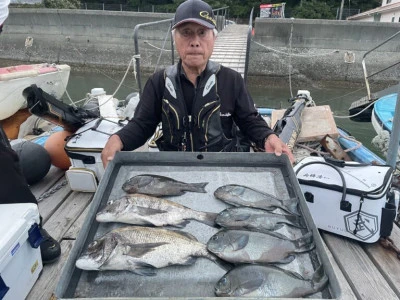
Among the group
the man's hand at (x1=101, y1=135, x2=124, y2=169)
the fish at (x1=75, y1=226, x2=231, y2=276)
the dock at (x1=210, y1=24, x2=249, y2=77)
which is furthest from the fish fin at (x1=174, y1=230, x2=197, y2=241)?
the dock at (x1=210, y1=24, x2=249, y2=77)

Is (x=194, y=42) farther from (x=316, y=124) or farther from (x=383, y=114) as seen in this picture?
(x=383, y=114)

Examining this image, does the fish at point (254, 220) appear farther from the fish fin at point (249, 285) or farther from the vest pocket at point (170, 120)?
the vest pocket at point (170, 120)

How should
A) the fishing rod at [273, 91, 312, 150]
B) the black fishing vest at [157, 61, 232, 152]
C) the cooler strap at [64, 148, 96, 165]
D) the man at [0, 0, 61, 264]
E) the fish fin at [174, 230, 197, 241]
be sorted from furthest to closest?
the fishing rod at [273, 91, 312, 150] → the cooler strap at [64, 148, 96, 165] → the black fishing vest at [157, 61, 232, 152] → the man at [0, 0, 61, 264] → the fish fin at [174, 230, 197, 241]

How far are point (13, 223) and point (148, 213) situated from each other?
99cm

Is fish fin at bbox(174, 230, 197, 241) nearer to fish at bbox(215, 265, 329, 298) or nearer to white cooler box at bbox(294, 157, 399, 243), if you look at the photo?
fish at bbox(215, 265, 329, 298)

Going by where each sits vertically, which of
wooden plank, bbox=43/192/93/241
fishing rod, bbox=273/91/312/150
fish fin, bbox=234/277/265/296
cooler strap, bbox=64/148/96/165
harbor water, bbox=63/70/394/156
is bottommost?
harbor water, bbox=63/70/394/156

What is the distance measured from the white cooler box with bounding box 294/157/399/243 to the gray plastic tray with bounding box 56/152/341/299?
935 millimetres

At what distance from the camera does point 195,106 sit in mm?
2514

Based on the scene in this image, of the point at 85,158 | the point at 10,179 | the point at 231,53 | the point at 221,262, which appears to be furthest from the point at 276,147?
the point at 231,53

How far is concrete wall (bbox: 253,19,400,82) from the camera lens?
49.7 feet

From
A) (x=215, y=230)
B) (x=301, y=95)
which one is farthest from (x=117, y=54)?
(x=215, y=230)

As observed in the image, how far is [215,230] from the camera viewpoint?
4.85 feet

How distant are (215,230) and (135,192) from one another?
21.4 inches

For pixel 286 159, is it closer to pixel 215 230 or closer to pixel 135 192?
pixel 215 230
